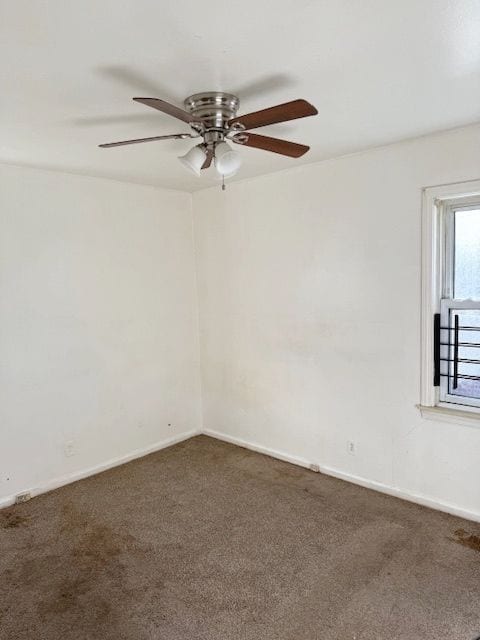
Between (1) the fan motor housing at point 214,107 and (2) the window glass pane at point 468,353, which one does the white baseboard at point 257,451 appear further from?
(1) the fan motor housing at point 214,107

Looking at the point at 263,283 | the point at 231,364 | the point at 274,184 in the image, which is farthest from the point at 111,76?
the point at 231,364

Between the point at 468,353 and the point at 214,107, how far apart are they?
2154 mm

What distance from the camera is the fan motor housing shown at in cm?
200

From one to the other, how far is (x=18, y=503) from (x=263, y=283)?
250 centimetres

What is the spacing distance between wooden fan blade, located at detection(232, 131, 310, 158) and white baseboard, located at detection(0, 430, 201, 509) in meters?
2.87

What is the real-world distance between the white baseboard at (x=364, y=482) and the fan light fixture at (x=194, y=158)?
2.50 meters

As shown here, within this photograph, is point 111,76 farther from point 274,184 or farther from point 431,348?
point 431,348

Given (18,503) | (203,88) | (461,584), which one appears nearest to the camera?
(203,88)

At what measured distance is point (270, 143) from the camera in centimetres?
209

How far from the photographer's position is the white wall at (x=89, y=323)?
10.5 ft

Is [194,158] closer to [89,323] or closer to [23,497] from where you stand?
[89,323]

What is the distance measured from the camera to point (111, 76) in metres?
1.79

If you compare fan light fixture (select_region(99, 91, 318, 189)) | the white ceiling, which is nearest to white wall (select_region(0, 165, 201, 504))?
the white ceiling

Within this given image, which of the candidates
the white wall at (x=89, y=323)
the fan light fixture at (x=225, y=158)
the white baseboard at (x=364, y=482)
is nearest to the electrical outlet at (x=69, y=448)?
the white wall at (x=89, y=323)
